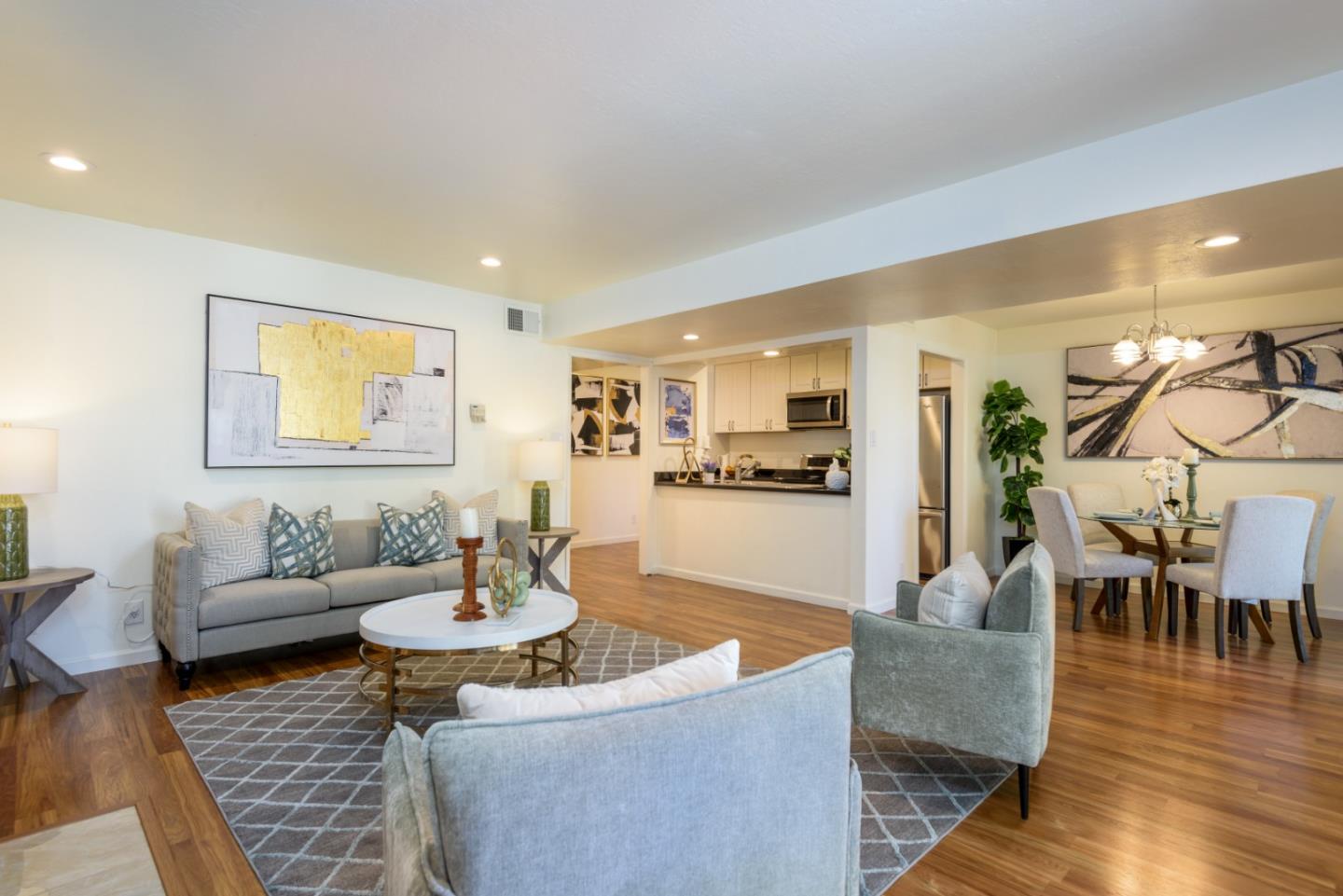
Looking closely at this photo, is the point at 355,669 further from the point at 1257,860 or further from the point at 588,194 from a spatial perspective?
the point at 1257,860

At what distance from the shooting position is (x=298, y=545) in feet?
12.2

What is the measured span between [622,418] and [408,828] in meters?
7.76

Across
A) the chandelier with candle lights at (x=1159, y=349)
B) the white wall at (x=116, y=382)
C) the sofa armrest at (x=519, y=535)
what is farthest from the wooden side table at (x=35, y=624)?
the chandelier with candle lights at (x=1159, y=349)

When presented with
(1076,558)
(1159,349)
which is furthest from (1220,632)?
(1159,349)

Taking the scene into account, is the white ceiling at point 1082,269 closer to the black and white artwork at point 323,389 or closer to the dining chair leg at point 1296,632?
the black and white artwork at point 323,389

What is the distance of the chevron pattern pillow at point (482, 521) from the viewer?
439 centimetres

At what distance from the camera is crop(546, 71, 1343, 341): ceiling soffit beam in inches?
86.9

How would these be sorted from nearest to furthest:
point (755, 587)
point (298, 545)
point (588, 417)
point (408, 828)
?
point (408, 828)
point (298, 545)
point (755, 587)
point (588, 417)

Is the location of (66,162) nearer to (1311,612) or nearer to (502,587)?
(502,587)

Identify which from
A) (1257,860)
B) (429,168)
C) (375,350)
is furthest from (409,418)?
(1257,860)

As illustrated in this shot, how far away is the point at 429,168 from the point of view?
289 cm

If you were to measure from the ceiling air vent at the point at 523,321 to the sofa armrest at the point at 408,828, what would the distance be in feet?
14.5

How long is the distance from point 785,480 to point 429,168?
5.05m

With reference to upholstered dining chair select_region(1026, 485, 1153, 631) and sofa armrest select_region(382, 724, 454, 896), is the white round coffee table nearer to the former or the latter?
sofa armrest select_region(382, 724, 454, 896)
